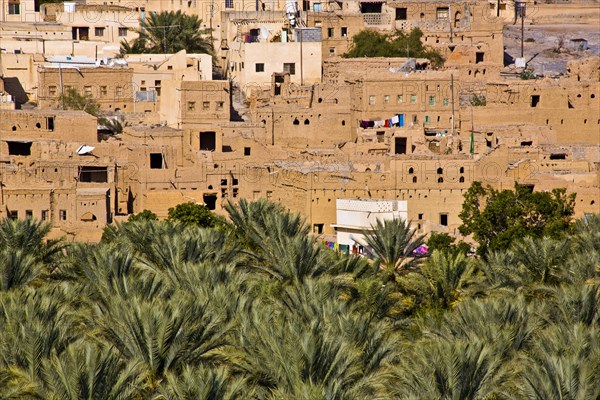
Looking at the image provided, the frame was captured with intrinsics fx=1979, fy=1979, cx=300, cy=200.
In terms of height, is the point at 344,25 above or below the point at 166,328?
above

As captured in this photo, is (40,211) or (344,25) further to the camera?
(344,25)

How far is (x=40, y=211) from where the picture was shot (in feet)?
155

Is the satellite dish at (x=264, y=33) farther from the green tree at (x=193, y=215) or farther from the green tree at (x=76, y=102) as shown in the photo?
the green tree at (x=193, y=215)

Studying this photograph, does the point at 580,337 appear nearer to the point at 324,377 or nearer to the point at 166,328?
the point at 324,377

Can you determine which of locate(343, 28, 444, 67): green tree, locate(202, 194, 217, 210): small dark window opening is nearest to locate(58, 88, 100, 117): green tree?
locate(202, 194, 217, 210): small dark window opening

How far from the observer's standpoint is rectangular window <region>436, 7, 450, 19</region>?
62.2 meters

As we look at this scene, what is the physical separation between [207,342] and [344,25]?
30.7 metres

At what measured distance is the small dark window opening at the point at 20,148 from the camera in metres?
50.9

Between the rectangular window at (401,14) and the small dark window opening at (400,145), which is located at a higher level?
the rectangular window at (401,14)

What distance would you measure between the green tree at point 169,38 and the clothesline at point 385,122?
9689mm

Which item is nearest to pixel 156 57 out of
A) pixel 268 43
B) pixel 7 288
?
pixel 268 43

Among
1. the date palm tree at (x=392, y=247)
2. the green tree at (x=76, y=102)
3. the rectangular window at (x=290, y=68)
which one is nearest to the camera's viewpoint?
the date palm tree at (x=392, y=247)

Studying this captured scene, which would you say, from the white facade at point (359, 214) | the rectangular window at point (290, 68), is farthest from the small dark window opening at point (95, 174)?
the rectangular window at point (290, 68)

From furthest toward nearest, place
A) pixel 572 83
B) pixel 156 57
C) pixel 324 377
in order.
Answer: pixel 156 57 → pixel 572 83 → pixel 324 377
